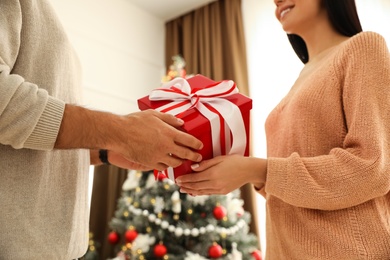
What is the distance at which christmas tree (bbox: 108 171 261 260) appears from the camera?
2.15 m

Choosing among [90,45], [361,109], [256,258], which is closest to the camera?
[361,109]

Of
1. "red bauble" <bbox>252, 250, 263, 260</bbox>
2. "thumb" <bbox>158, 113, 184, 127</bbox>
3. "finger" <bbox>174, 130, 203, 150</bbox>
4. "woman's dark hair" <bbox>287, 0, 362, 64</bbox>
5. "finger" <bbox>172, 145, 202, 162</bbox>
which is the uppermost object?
"woman's dark hair" <bbox>287, 0, 362, 64</bbox>

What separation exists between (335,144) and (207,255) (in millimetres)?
1389

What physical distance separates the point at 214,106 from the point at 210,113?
0.04 m

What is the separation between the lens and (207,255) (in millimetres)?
2121

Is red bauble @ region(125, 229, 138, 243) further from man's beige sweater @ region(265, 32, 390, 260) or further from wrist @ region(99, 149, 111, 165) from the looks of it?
man's beige sweater @ region(265, 32, 390, 260)

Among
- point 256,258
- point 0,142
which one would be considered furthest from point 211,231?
point 0,142

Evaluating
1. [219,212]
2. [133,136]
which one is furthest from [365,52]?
[219,212]

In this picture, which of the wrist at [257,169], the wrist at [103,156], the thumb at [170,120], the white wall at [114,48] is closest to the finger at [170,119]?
the thumb at [170,120]

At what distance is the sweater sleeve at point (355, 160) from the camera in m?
0.84

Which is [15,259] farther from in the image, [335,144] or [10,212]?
[335,144]

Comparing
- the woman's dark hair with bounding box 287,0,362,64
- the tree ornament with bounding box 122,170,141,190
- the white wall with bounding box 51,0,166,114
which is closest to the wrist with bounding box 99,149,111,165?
the woman's dark hair with bounding box 287,0,362,64

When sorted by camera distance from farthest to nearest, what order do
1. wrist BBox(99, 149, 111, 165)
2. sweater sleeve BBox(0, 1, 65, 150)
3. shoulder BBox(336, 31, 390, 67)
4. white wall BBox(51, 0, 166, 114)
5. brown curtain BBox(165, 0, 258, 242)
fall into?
1. brown curtain BBox(165, 0, 258, 242)
2. white wall BBox(51, 0, 166, 114)
3. wrist BBox(99, 149, 111, 165)
4. shoulder BBox(336, 31, 390, 67)
5. sweater sleeve BBox(0, 1, 65, 150)

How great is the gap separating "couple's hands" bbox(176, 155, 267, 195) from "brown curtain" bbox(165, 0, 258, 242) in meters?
2.14
